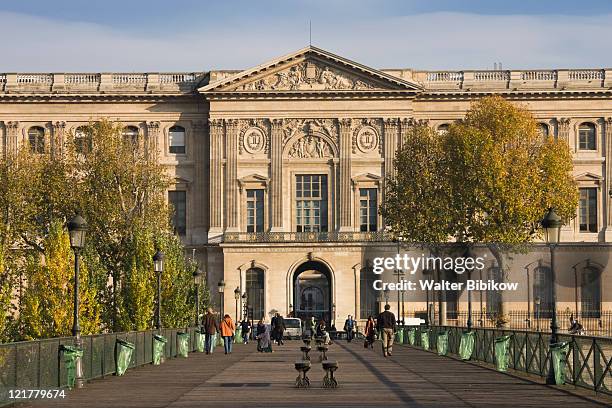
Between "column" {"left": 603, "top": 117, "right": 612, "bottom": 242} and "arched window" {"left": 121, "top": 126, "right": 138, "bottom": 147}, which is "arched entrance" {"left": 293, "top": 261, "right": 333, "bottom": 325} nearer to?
"arched window" {"left": 121, "top": 126, "right": 138, "bottom": 147}

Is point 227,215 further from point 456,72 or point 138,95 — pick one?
point 456,72

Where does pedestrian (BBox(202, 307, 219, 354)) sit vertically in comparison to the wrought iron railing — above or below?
below

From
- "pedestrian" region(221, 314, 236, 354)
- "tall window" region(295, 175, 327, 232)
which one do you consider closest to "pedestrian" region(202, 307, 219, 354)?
"pedestrian" region(221, 314, 236, 354)

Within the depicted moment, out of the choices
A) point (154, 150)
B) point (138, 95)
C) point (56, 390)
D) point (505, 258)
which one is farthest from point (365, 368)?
point (138, 95)

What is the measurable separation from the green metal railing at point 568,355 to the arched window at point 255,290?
52.9 metres

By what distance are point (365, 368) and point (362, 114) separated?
6085cm

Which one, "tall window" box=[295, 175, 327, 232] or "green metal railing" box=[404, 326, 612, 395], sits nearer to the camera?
"green metal railing" box=[404, 326, 612, 395]

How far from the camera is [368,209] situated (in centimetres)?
10462

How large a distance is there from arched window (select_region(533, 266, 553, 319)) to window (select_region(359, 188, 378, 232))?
512 inches

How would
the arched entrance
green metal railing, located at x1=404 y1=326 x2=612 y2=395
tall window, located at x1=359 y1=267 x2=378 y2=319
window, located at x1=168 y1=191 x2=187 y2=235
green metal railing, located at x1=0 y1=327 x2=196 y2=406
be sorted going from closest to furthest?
green metal railing, located at x1=0 y1=327 x2=196 y2=406 → green metal railing, located at x1=404 y1=326 x2=612 y2=395 → tall window, located at x1=359 y1=267 x2=378 y2=319 → window, located at x1=168 y1=191 x2=187 y2=235 → the arched entrance

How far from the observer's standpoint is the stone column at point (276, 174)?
103812mm

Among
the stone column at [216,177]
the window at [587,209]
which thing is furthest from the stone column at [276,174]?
the window at [587,209]

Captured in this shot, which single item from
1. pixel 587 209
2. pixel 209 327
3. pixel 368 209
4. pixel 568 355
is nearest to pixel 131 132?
pixel 368 209

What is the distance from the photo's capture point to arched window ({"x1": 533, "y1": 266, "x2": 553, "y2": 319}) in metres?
96.2
